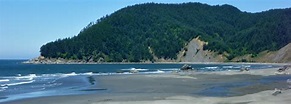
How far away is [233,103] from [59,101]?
489 inches

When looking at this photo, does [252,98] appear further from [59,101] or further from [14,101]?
[14,101]

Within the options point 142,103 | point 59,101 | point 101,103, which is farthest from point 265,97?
point 59,101

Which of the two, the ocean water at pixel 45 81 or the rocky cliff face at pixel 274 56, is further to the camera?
the rocky cliff face at pixel 274 56

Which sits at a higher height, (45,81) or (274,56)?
(274,56)

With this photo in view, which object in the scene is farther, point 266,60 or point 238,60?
point 238,60

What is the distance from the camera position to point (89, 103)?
29.2 m

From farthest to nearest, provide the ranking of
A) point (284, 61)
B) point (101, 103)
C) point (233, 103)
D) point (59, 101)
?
point (284, 61), point (59, 101), point (101, 103), point (233, 103)

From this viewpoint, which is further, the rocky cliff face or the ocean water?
the rocky cliff face

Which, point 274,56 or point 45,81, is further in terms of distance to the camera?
point 274,56

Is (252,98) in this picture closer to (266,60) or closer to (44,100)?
(44,100)

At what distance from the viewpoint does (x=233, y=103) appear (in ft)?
88.4

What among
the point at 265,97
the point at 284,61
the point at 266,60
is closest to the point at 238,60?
the point at 266,60

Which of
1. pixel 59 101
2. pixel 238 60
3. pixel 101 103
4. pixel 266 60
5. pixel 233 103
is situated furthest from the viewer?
pixel 238 60

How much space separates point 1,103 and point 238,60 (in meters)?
172
